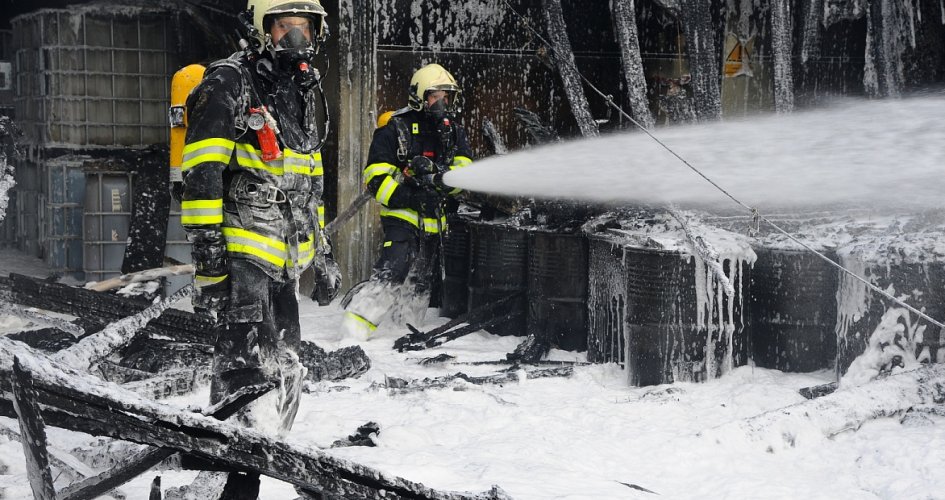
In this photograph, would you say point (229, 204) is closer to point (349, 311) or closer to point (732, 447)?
point (732, 447)

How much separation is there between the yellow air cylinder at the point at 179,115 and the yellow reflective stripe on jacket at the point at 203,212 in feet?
4.19

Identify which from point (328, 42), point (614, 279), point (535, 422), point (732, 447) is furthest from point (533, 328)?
point (328, 42)

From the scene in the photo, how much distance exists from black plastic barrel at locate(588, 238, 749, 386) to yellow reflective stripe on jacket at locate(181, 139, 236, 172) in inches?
120

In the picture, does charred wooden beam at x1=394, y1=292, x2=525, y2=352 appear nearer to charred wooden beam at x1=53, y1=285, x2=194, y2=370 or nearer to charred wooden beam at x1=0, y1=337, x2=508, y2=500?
charred wooden beam at x1=53, y1=285, x2=194, y2=370

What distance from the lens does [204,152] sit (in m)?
4.09

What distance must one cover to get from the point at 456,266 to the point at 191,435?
5.47 m

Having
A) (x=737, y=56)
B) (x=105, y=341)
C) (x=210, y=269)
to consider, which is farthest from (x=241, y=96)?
(x=737, y=56)

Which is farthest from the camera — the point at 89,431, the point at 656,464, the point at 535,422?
the point at 535,422

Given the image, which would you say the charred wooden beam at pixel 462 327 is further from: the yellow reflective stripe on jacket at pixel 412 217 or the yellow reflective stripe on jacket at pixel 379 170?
the yellow reflective stripe on jacket at pixel 379 170

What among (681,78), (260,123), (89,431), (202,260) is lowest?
(89,431)

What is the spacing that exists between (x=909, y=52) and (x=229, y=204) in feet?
23.8

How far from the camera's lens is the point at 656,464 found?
4746 mm

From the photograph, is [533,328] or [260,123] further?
[533,328]

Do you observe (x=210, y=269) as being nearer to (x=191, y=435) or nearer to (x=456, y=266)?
(x=191, y=435)
